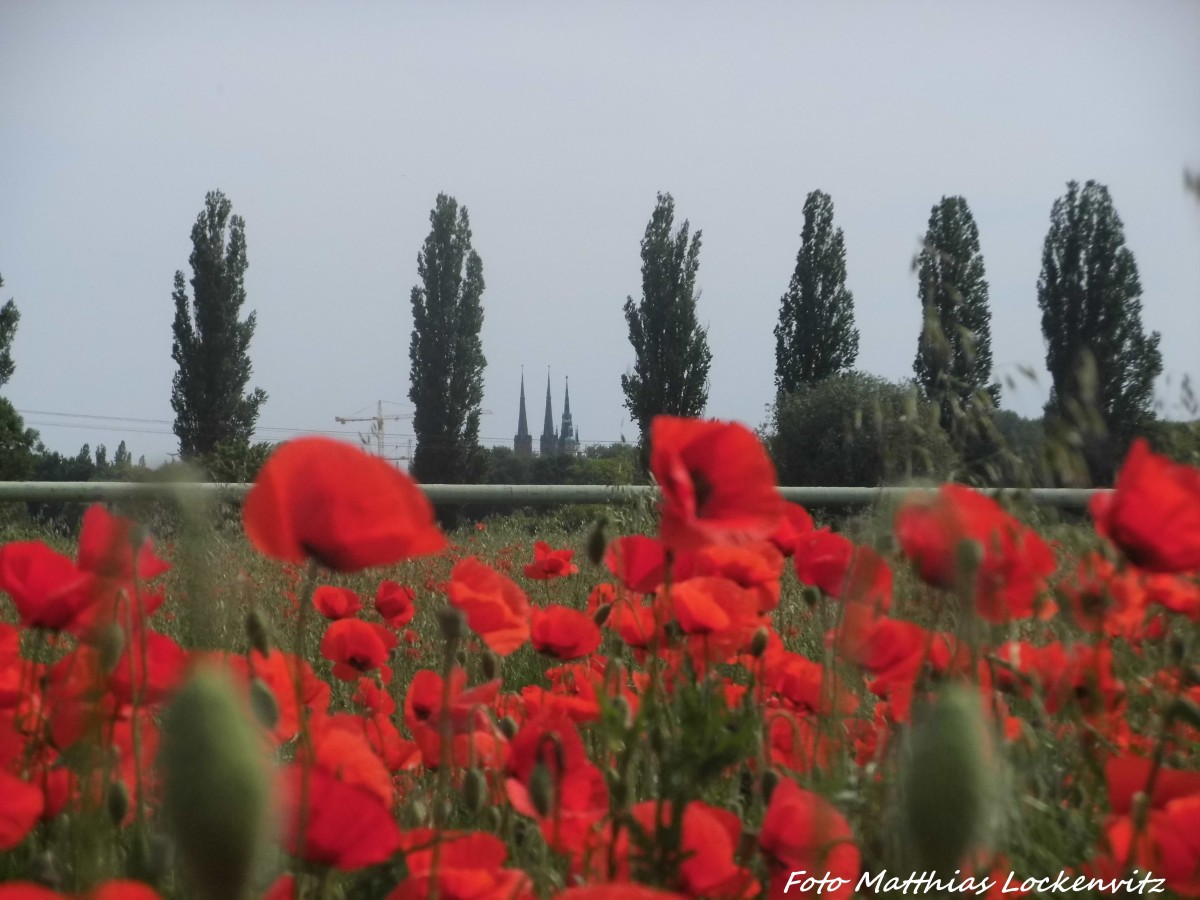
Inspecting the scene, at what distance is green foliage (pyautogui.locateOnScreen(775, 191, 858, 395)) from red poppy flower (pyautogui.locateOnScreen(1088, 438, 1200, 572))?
3015 centimetres

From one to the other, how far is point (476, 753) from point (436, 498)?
242cm

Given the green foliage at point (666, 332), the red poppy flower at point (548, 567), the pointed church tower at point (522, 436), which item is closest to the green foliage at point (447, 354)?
the green foliage at point (666, 332)

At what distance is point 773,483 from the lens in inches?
31.5

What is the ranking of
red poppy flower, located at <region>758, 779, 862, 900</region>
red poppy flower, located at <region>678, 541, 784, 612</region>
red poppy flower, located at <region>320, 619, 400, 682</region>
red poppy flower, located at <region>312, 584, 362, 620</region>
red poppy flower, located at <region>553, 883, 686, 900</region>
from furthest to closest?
red poppy flower, located at <region>312, 584, 362, 620</region>
red poppy flower, located at <region>320, 619, 400, 682</region>
red poppy flower, located at <region>678, 541, 784, 612</region>
red poppy flower, located at <region>758, 779, 862, 900</region>
red poppy flower, located at <region>553, 883, 686, 900</region>

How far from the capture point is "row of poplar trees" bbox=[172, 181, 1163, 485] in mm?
28000

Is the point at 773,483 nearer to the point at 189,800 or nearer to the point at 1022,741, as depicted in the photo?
the point at 1022,741

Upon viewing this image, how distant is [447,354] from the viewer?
107 ft

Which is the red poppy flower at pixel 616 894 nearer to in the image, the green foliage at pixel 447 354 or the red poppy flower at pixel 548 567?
the red poppy flower at pixel 548 567

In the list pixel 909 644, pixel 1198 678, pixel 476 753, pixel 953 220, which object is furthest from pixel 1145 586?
pixel 953 220

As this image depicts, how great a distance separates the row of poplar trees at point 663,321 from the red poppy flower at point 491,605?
25.1 meters

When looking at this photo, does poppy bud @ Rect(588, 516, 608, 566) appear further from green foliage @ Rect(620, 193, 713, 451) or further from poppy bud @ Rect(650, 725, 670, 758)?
green foliage @ Rect(620, 193, 713, 451)

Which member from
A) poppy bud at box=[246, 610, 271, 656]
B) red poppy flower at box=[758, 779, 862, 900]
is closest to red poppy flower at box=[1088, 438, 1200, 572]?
red poppy flower at box=[758, 779, 862, 900]

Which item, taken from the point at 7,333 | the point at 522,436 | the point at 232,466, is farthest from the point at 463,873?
the point at 522,436

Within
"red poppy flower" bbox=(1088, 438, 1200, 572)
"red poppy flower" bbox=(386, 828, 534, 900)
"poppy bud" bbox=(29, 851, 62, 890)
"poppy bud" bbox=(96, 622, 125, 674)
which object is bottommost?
"poppy bud" bbox=(29, 851, 62, 890)
